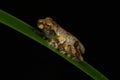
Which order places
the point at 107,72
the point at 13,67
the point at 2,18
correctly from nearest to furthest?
1. the point at 2,18
2. the point at 13,67
3. the point at 107,72

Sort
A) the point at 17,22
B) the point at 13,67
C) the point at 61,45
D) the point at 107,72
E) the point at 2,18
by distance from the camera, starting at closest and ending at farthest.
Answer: the point at 2,18, the point at 17,22, the point at 61,45, the point at 13,67, the point at 107,72

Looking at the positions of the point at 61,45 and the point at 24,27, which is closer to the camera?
the point at 24,27

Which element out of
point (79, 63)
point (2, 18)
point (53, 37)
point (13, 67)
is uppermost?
point (2, 18)

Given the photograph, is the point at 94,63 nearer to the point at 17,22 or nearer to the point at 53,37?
the point at 53,37

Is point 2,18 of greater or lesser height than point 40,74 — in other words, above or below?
above

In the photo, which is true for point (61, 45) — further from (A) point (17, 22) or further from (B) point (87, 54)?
(B) point (87, 54)

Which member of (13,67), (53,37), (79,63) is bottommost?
(13,67)

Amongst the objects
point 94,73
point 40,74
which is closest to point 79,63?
point 94,73

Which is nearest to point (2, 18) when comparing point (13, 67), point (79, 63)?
point (79, 63)

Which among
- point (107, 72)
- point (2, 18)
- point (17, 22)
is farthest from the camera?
point (107, 72)
